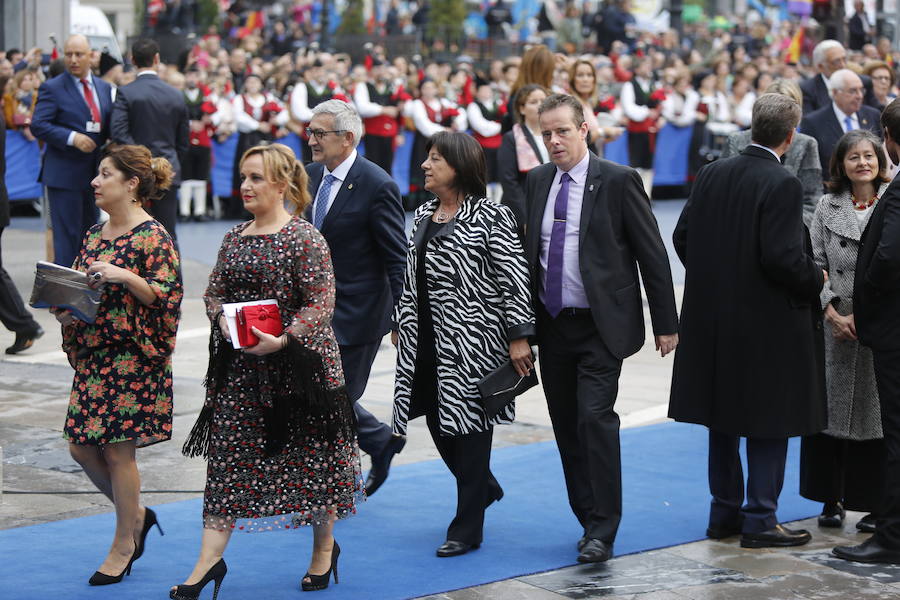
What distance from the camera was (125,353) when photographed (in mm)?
5344

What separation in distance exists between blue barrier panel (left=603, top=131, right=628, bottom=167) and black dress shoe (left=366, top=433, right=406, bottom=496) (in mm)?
14730

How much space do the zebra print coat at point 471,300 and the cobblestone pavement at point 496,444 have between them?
78cm

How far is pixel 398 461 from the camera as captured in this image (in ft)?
24.8

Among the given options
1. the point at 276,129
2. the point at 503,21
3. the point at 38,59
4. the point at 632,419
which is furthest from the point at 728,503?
the point at 503,21

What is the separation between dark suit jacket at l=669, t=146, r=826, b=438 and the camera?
590 centimetres

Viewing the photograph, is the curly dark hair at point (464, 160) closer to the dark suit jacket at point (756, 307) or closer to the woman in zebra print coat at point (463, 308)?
the woman in zebra print coat at point (463, 308)

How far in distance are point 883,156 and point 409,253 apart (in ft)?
7.42

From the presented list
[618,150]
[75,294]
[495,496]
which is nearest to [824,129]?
[495,496]

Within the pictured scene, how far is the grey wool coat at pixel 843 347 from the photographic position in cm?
633

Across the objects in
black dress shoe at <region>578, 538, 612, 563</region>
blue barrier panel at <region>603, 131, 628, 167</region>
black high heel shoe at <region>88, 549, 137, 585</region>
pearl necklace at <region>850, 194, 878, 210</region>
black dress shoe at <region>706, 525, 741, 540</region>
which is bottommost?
black high heel shoe at <region>88, 549, 137, 585</region>

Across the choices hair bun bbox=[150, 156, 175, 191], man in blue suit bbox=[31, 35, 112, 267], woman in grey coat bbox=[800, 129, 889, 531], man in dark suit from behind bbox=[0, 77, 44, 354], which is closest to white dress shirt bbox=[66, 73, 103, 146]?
man in blue suit bbox=[31, 35, 112, 267]

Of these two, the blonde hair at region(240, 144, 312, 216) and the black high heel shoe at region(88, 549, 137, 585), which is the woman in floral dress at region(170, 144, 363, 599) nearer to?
the blonde hair at region(240, 144, 312, 216)

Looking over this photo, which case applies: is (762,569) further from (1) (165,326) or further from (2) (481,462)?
(1) (165,326)

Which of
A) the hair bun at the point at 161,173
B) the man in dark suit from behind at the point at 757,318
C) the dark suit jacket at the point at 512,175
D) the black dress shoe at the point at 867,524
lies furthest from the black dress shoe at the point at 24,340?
the black dress shoe at the point at 867,524
